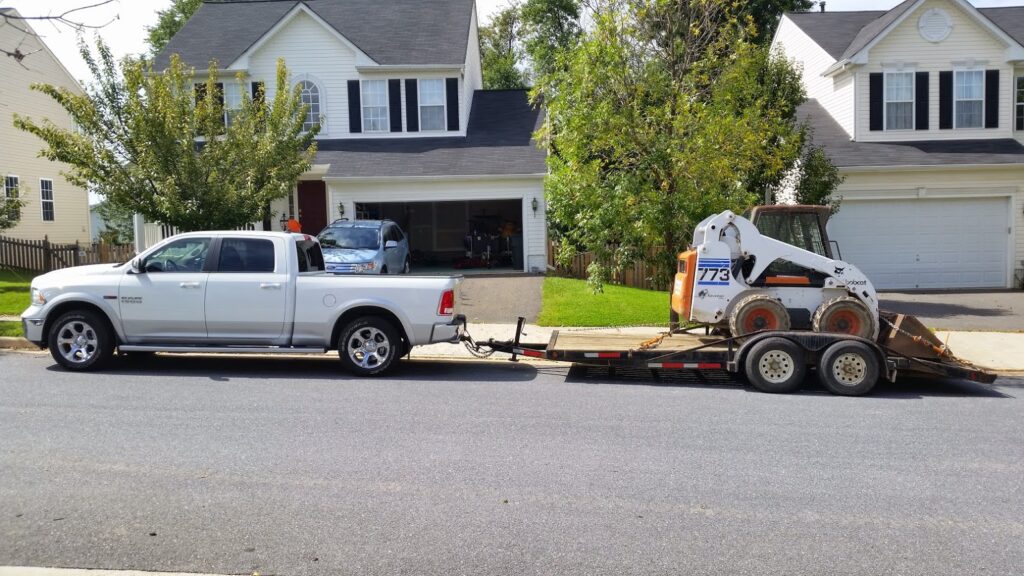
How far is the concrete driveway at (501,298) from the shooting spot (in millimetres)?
15945

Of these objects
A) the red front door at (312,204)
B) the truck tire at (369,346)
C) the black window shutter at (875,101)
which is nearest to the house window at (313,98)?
the red front door at (312,204)

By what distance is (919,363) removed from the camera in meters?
9.73

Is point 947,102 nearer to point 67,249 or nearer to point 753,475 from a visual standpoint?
point 753,475

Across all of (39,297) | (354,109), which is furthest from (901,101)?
(39,297)

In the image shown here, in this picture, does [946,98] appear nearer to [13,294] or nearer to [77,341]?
[77,341]

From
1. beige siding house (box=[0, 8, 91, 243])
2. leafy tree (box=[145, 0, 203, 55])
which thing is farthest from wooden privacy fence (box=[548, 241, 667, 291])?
leafy tree (box=[145, 0, 203, 55])

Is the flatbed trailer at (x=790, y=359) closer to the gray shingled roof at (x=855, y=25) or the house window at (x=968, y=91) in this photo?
the gray shingled roof at (x=855, y=25)

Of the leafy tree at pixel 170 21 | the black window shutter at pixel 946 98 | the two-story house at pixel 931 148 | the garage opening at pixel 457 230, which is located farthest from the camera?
the leafy tree at pixel 170 21

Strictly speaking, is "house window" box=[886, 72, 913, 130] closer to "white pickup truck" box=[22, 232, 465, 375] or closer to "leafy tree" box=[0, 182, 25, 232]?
"white pickup truck" box=[22, 232, 465, 375]

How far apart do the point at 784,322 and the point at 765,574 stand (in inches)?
237

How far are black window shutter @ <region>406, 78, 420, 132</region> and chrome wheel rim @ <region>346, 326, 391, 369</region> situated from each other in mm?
15702

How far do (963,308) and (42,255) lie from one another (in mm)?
25137

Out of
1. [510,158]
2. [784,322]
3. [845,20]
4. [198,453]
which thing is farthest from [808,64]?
[198,453]

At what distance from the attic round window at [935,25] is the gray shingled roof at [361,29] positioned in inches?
512
